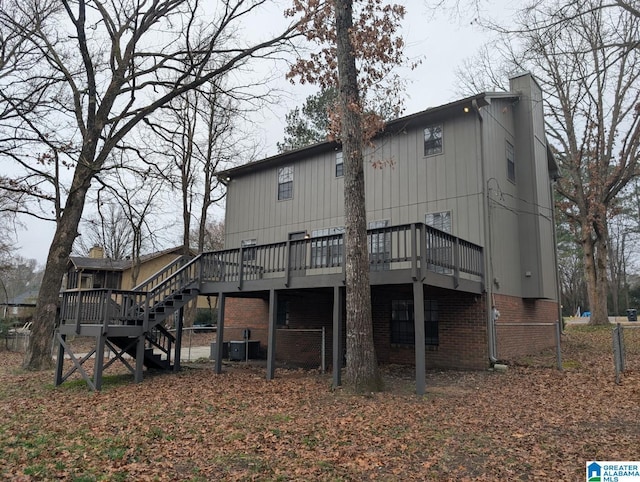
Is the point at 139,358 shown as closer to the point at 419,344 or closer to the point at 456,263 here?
the point at 419,344

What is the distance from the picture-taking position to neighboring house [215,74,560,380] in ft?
36.9

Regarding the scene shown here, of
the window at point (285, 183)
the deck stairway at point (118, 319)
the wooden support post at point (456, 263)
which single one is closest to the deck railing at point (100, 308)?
the deck stairway at point (118, 319)

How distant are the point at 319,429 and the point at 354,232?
157 inches

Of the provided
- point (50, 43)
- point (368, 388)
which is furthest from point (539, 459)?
point (50, 43)

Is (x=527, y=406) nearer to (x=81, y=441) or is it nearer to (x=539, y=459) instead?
(x=539, y=459)

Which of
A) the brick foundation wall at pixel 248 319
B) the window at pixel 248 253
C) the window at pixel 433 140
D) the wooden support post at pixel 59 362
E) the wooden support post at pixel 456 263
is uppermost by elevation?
the window at pixel 433 140

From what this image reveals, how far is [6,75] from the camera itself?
44.8 feet

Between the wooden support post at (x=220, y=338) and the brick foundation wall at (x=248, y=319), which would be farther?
the brick foundation wall at (x=248, y=319)

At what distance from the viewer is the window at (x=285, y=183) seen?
54.1 feet

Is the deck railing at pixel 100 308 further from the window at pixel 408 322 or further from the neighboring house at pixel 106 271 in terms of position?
the neighboring house at pixel 106 271

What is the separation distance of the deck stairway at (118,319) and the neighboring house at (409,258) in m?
0.05

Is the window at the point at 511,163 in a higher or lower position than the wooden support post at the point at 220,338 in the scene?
higher

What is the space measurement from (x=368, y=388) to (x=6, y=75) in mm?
13836

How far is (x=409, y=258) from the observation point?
9.49m
